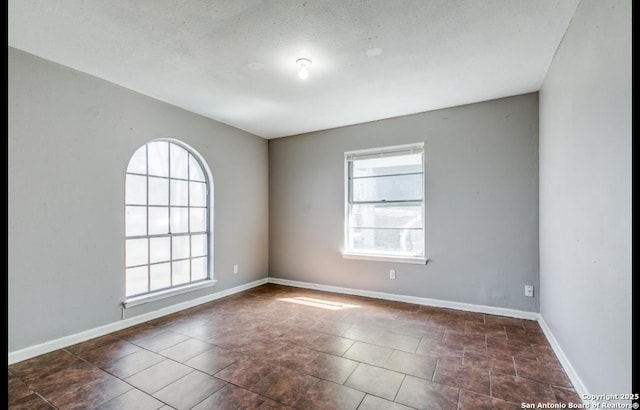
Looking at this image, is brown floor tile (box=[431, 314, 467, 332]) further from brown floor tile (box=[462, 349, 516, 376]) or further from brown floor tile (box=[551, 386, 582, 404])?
brown floor tile (box=[551, 386, 582, 404])

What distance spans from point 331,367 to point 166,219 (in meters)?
2.65

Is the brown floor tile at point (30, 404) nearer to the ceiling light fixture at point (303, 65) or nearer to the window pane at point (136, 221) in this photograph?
the window pane at point (136, 221)

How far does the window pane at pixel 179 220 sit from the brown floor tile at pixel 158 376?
179 centimetres

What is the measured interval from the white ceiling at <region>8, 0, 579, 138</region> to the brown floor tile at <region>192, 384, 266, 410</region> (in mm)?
2579

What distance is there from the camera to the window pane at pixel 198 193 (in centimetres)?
409

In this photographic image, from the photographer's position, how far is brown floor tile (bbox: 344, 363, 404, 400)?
2.08 meters

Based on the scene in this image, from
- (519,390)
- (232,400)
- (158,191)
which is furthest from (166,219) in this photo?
(519,390)

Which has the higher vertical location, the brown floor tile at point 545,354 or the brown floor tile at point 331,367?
the brown floor tile at point 545,354

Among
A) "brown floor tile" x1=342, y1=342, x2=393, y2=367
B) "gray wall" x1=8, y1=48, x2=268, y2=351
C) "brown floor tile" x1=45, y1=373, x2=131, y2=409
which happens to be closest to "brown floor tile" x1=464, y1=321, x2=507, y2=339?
"brown floor tile" x1=342, y1=342, x2=393, y2=367

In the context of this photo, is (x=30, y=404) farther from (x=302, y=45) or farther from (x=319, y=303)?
(x=302, y=45)

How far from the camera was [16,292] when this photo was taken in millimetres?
2471

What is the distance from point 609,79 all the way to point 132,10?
113 inches

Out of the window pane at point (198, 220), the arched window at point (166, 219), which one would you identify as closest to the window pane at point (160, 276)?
the arched window at point (166, 219)

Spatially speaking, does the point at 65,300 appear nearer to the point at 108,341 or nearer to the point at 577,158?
the point at 108,341
